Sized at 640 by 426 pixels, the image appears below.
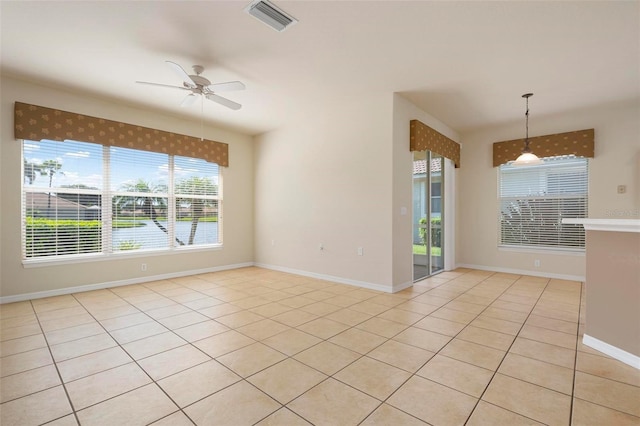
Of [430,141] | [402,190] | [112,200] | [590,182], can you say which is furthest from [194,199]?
[590,182]

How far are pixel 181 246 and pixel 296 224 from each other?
86.6 inches

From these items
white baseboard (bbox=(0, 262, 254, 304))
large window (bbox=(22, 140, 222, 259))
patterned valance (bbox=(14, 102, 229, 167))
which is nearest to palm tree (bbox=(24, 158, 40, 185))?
large window (bbox=(22, 140, 222, 259))

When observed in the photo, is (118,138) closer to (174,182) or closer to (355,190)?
Result: (174,182)

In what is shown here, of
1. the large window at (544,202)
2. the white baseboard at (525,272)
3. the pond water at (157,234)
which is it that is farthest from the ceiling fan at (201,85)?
the white baseboard at (525,272)

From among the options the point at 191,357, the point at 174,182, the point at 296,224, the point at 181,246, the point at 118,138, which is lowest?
the point at 191,357

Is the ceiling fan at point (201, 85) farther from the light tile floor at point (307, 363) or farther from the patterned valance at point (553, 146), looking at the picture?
the patterned valance at point (553, 146)

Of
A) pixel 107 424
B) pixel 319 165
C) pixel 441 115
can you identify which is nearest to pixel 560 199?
pixel 441 115

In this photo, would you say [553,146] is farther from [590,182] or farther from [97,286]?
[97,286]

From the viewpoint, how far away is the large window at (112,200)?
13.1 feet

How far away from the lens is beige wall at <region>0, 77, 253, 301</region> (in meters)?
3.71

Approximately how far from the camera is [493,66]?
3.35 metres

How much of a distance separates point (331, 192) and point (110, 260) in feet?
12.1

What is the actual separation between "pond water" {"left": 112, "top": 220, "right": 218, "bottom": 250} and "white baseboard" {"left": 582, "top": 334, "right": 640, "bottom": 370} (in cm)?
570

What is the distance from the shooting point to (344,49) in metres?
3.03
